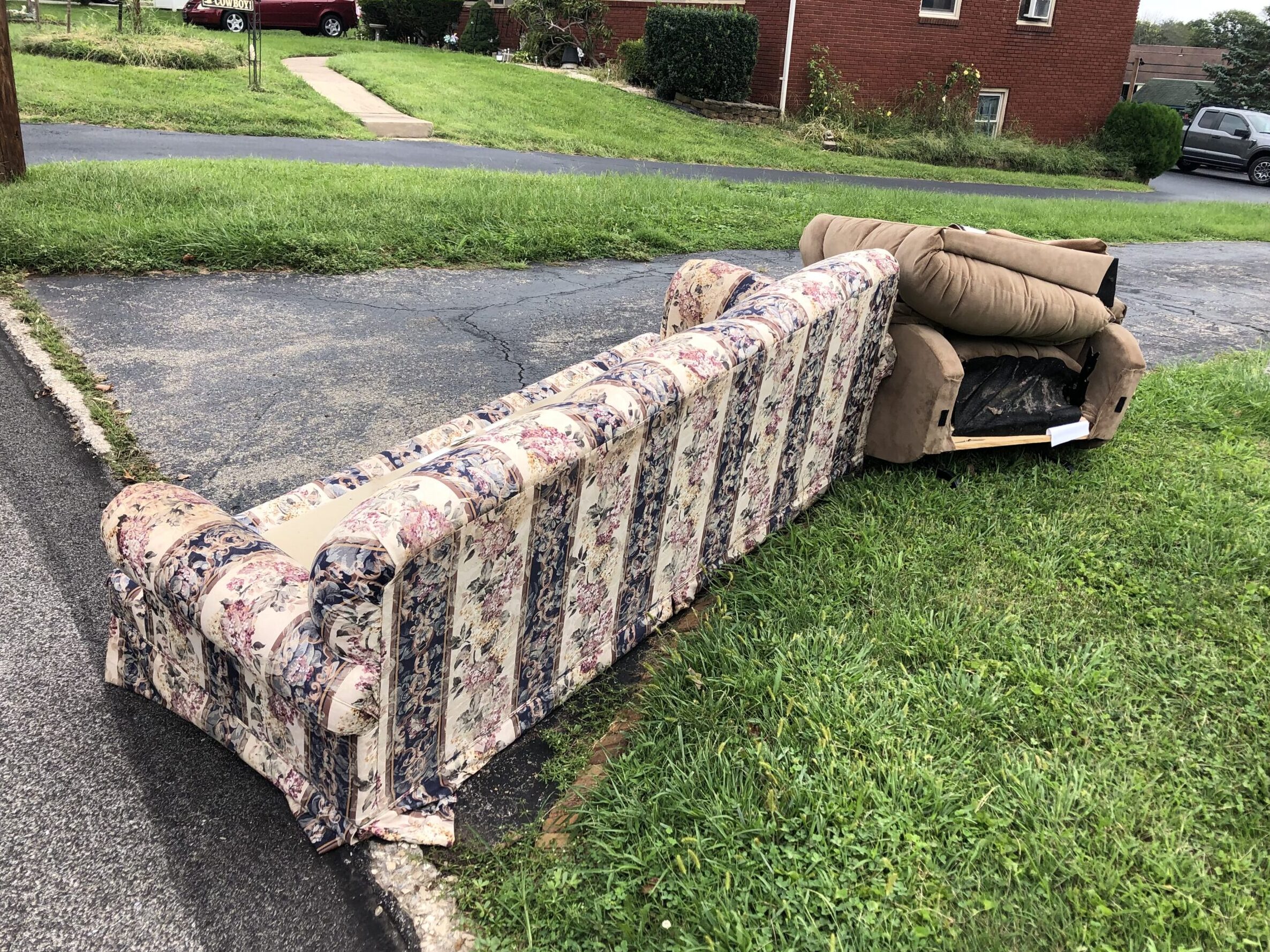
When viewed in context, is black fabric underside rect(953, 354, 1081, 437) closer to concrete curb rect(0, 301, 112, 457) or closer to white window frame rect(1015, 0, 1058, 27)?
concrete curb rect(0, 301, 112, 457)

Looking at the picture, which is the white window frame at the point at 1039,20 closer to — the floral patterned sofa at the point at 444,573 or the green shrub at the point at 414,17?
the green shrub at the point at 414,17

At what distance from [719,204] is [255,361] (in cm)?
624

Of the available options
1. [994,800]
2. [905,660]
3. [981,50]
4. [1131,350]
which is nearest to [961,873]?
[994,800]

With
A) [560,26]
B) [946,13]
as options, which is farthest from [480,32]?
[946,13]

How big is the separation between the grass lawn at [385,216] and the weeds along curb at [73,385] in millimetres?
919

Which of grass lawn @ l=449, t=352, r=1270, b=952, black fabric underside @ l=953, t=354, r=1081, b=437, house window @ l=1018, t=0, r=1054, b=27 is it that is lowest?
grass lawn @ l=449, t=352, r=1270, b=952

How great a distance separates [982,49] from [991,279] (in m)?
18.9

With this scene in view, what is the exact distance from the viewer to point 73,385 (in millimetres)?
4566

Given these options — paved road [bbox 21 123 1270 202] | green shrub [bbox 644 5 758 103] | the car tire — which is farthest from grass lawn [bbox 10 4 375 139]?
the car tire

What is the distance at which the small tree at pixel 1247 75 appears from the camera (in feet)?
105

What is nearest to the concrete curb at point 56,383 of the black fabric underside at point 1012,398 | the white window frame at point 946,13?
the black fabric underside at point 1012,398

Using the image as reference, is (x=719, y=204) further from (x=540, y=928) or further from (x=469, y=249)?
(x=540, y=928)

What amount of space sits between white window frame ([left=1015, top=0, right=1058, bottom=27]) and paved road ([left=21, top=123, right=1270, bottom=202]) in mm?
5858

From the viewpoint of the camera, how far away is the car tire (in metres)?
21.8
